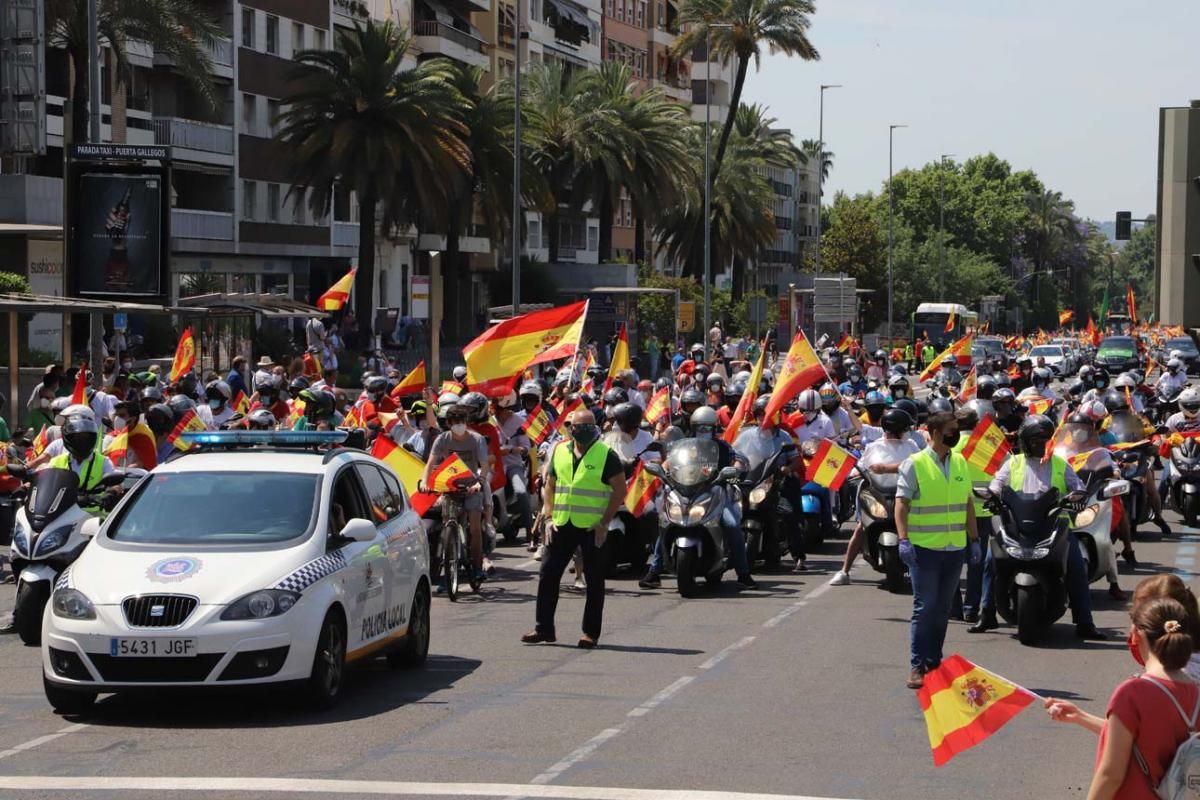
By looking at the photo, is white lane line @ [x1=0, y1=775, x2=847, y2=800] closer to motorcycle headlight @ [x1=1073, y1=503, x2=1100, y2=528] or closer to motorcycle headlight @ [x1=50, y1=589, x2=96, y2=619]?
motorcycle headlight @ [x1=50, y1=589, x2=96, y2=619]

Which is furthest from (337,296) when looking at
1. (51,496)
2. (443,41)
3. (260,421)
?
(443,41)

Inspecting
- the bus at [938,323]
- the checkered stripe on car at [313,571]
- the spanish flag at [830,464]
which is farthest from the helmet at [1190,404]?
the bus at [938,323]

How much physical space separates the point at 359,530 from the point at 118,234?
67.2ft

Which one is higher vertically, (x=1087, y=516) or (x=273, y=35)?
(x=273, y=35)

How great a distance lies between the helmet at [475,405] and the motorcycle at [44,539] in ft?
14.1

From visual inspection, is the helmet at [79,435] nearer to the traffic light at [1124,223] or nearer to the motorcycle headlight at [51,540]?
the motorcycle headlight at [51,540]

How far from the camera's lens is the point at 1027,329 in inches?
5950

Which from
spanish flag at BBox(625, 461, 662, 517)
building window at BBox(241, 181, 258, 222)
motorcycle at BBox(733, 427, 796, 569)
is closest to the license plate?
spanish flag at BBox(625, 461, 662, 517)

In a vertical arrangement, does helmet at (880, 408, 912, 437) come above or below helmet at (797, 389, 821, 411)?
above

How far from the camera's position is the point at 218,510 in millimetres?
11344

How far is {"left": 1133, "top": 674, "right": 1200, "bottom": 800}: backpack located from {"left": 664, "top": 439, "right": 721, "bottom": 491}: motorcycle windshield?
36.6 feet

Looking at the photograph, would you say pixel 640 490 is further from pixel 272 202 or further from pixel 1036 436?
pixel 272 202

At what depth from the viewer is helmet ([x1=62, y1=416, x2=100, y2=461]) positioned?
13766 mm

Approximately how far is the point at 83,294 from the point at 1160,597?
26.9 m
